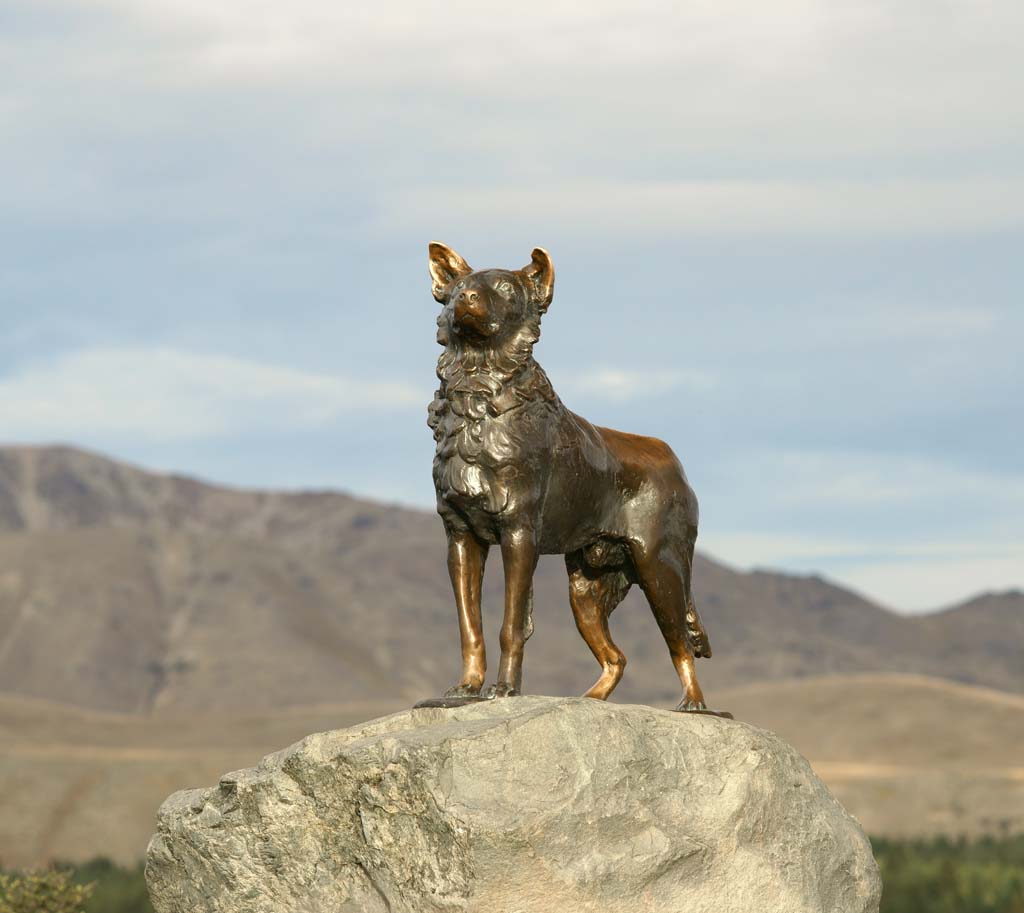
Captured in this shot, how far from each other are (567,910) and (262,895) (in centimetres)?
168

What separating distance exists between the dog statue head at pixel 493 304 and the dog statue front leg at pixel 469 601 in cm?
101

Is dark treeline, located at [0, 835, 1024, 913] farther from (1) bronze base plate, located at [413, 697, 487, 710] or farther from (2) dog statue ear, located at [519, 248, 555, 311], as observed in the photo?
(2) dog statue ear, located at [519, 248, 555, 311]

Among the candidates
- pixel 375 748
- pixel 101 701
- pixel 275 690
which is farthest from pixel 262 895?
pixel 101 701

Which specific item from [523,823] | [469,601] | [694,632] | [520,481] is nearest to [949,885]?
[694,632]

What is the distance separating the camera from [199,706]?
62.4 meters

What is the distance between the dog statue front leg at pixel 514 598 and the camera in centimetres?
880

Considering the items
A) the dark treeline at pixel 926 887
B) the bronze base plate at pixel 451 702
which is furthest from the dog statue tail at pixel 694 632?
the dark treeline at pixel 926 887

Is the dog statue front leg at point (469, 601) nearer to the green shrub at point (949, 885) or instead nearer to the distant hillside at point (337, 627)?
the green shrub at point (949, 885)

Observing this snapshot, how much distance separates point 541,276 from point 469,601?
5.63 feet

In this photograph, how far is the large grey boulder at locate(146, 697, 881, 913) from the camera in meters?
7.96

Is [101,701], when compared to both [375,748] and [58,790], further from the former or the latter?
[375,748]

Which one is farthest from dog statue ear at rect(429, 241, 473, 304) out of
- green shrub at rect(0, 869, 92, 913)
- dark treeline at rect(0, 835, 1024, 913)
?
dark treeline at rect(0, 835, 1024, 913)

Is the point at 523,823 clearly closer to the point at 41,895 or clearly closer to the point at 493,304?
the point at 493,304

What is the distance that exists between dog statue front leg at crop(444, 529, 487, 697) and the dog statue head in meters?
1.01
